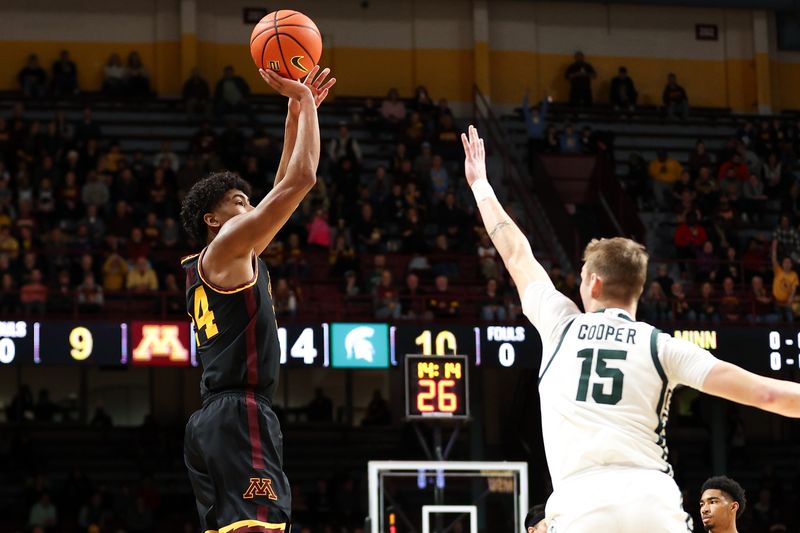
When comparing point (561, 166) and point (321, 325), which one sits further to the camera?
point (561, 166)

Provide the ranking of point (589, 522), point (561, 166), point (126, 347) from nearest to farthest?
1. point (589, 522)
2. point (126, 347)
3. point (561, 166)

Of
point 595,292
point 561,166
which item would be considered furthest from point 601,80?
point 595,292

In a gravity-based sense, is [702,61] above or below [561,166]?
above

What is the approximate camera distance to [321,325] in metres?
18.0

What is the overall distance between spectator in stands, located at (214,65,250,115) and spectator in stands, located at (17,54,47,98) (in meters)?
3.21

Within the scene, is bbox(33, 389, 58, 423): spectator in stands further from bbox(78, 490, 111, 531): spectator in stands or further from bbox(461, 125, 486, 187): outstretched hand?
bbox(461, 125, 486, 187): outstretched hand

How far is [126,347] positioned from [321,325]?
247 cm

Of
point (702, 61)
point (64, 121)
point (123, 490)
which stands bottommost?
point (123, 490)

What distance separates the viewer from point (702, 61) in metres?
29.9

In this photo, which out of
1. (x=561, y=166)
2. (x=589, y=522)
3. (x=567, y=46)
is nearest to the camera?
(x=589, y=522)

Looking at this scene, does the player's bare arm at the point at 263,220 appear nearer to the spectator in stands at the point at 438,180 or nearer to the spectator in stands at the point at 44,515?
the spectator in stands at the point at 44,515

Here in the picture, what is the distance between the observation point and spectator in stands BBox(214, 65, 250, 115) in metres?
25.2

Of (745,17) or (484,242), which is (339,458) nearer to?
(484,242)

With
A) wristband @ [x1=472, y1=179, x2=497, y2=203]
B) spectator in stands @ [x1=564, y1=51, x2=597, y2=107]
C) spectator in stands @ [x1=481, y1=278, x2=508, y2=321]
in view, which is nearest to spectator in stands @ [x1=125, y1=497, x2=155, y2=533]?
spectator in stands @ [x1=481, y1=278, x2=508, y2=321]
